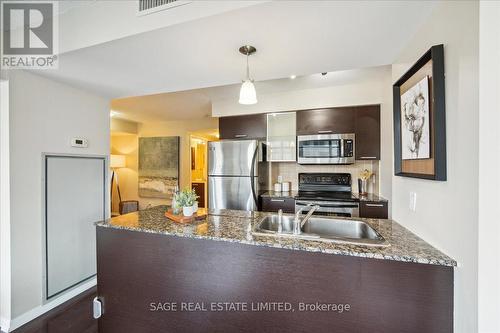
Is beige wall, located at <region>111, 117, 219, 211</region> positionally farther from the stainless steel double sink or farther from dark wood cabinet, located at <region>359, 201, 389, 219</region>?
the stainless steel double sink

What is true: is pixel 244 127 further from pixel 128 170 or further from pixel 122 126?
pixel 128 170

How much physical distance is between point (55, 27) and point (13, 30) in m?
0.48

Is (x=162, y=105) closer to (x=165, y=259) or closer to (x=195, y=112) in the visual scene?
(x=195, y=112)

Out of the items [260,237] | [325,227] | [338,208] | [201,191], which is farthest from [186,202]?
[201,191]

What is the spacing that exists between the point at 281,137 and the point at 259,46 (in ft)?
6.77

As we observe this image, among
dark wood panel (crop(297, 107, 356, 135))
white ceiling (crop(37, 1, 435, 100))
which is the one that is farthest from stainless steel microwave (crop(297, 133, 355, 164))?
white ceiling (crop(37, 1, 435, 100))

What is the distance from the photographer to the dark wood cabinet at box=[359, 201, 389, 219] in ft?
9.20

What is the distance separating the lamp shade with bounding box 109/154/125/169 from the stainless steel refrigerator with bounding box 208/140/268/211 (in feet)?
10.4

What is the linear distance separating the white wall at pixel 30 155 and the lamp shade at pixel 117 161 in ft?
10.5

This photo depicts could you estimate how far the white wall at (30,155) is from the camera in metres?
1.92

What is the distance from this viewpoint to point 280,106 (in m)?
3.51

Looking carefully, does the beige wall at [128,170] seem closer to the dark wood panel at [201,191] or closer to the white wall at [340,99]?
the dark wood panel at [201,191]

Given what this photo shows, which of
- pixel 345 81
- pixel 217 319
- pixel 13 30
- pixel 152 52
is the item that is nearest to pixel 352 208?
pixel 345 81

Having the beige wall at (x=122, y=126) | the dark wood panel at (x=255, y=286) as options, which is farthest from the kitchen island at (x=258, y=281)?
the beige wall at (x=122, y=126)
